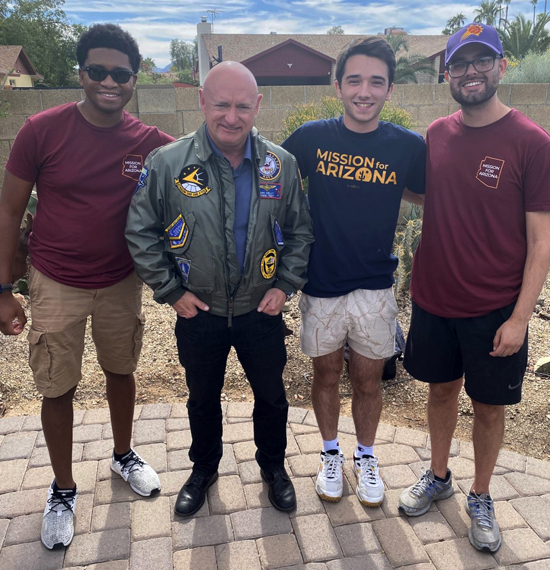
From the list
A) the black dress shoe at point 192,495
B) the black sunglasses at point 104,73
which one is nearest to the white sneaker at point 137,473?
the black dress shoe at point 192,495

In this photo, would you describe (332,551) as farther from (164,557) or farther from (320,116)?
(320,116)

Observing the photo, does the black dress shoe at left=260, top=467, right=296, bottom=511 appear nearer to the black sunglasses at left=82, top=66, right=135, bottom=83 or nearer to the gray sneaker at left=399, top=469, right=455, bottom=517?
the gray sneaker at left=399, top=469, right=455, bottom=517

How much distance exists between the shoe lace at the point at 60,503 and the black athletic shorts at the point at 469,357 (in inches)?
75.6

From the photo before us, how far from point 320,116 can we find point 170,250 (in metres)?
5.02

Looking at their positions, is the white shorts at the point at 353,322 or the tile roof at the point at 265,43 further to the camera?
the tile roof at the point at 265,43

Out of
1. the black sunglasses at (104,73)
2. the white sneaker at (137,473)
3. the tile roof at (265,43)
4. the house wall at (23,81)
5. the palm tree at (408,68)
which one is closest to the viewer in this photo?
the black sunglasses at (104,73)

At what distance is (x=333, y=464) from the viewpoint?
110 inches

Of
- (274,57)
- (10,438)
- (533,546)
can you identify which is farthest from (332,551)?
(274,57)

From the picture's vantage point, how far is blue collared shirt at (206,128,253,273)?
2311 mm

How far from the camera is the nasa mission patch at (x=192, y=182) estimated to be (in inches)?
87.6

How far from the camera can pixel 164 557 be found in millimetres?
2367

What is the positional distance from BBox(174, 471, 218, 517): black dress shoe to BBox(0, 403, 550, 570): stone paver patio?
0.14ft

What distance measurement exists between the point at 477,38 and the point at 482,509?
2.28 metres

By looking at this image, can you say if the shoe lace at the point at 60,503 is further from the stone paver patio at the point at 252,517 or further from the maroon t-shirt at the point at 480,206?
the maroon t-shirt at the point at 480,206
